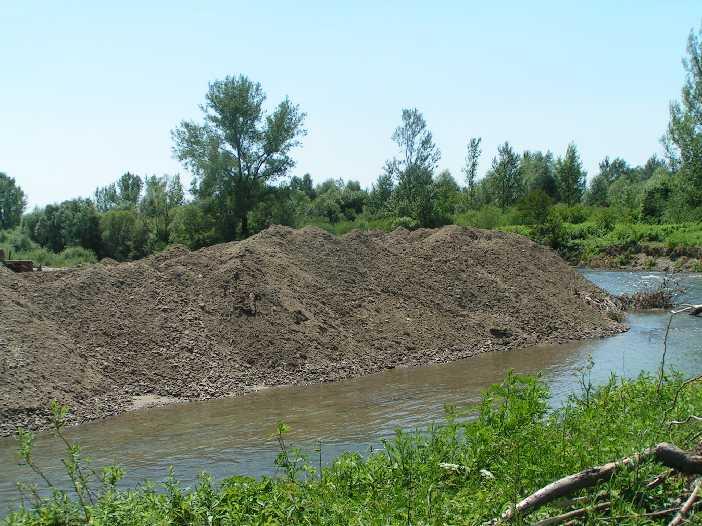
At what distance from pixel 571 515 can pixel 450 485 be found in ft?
5.41

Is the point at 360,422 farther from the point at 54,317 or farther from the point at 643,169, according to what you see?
the point at 643,169

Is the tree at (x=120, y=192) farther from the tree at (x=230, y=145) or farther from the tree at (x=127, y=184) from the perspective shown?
the tree at (x=230, y=145)

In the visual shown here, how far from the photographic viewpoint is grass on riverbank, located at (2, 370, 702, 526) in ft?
16.3

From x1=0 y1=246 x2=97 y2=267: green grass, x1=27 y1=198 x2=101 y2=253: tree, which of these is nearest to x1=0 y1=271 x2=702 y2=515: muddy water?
x1=0 y1=246 x2=97 y2=267: green grass

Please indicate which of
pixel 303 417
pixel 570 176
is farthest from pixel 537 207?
pixel 303 417

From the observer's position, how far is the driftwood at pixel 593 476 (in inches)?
181

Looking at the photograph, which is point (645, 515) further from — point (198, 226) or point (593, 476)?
point (198, 226)

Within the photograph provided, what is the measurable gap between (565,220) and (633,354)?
32753mm

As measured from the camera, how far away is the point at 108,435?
9859 mm

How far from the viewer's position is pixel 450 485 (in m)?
6.05

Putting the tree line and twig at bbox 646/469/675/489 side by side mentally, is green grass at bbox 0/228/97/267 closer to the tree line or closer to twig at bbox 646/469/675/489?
the tree line

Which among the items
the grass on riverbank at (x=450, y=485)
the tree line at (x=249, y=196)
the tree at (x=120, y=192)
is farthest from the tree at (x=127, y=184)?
the grass on riverbank at (x=450, y=485)

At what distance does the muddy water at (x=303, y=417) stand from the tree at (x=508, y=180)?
5054cm

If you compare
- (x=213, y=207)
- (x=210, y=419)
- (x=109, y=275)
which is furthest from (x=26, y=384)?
(x=213, y=207)
